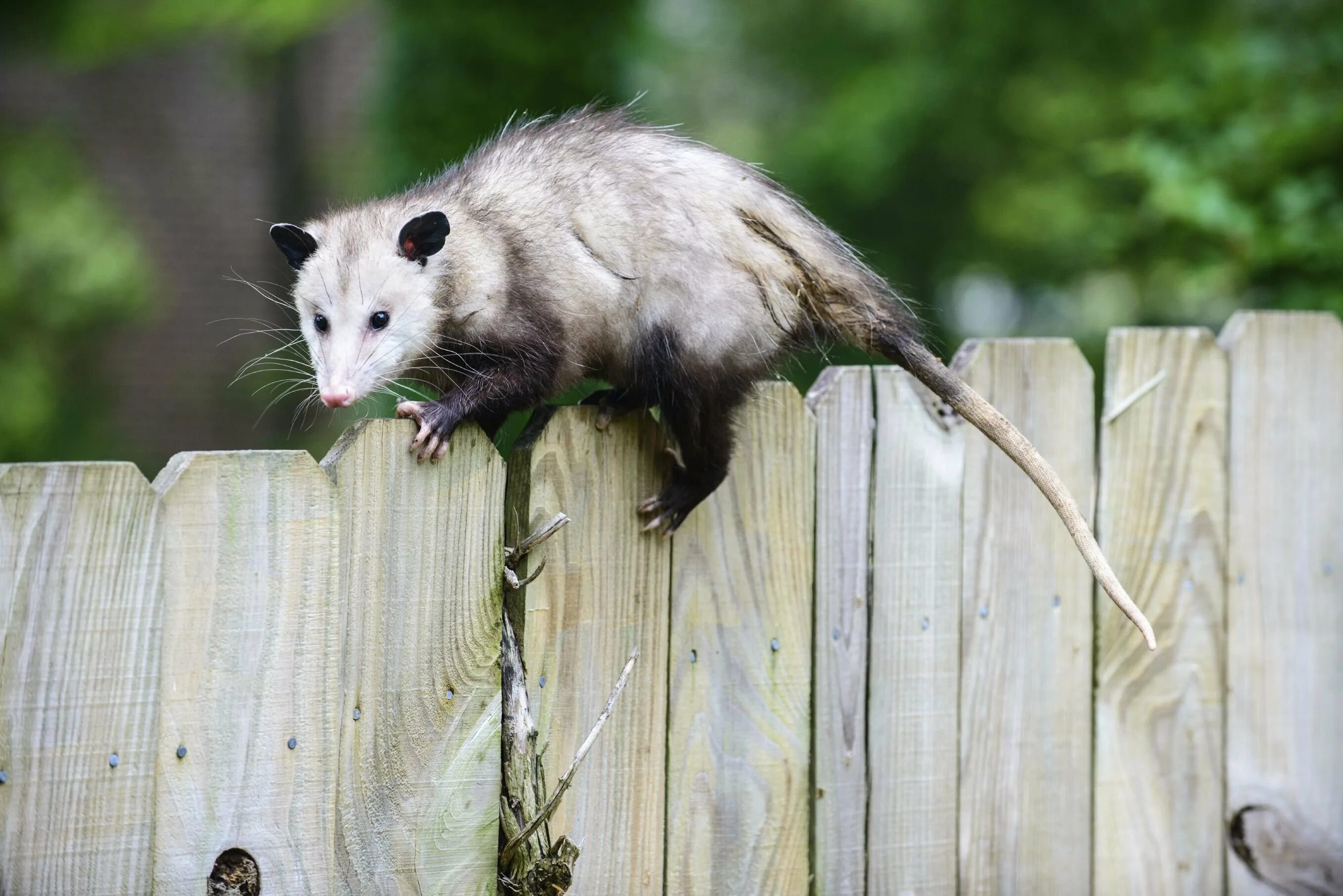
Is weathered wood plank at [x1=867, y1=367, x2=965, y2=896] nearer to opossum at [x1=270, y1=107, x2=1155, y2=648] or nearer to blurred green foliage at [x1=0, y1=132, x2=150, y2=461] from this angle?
opossum at [x1=270, y1=107, x2=1155, y2=648]

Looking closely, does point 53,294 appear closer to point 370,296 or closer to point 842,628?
point 370,296

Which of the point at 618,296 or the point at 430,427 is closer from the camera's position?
the point at 430,427

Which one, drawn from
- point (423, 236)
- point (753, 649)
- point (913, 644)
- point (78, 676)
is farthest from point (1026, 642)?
point (78, 676)

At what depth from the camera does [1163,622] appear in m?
2.41

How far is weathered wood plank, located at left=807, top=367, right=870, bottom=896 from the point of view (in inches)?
85.2

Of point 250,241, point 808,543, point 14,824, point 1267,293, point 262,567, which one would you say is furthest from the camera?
point 250,241

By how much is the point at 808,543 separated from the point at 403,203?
91 centimetres

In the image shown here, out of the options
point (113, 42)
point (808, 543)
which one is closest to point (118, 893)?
point (808, 543)

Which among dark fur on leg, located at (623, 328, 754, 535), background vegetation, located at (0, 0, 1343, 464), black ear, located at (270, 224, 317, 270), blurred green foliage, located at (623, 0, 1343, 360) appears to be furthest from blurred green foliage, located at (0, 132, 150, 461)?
dark fur on leg, located at (623, 328, 754, 535)

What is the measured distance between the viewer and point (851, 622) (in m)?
2.19

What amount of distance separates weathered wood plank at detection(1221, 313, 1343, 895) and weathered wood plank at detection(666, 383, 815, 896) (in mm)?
902

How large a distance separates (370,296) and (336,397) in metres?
0.23

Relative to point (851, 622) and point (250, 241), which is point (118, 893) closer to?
point (851, 622)

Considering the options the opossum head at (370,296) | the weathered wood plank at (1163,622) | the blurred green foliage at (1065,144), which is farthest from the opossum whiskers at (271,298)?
the blurred green foliage at (1065,144)
